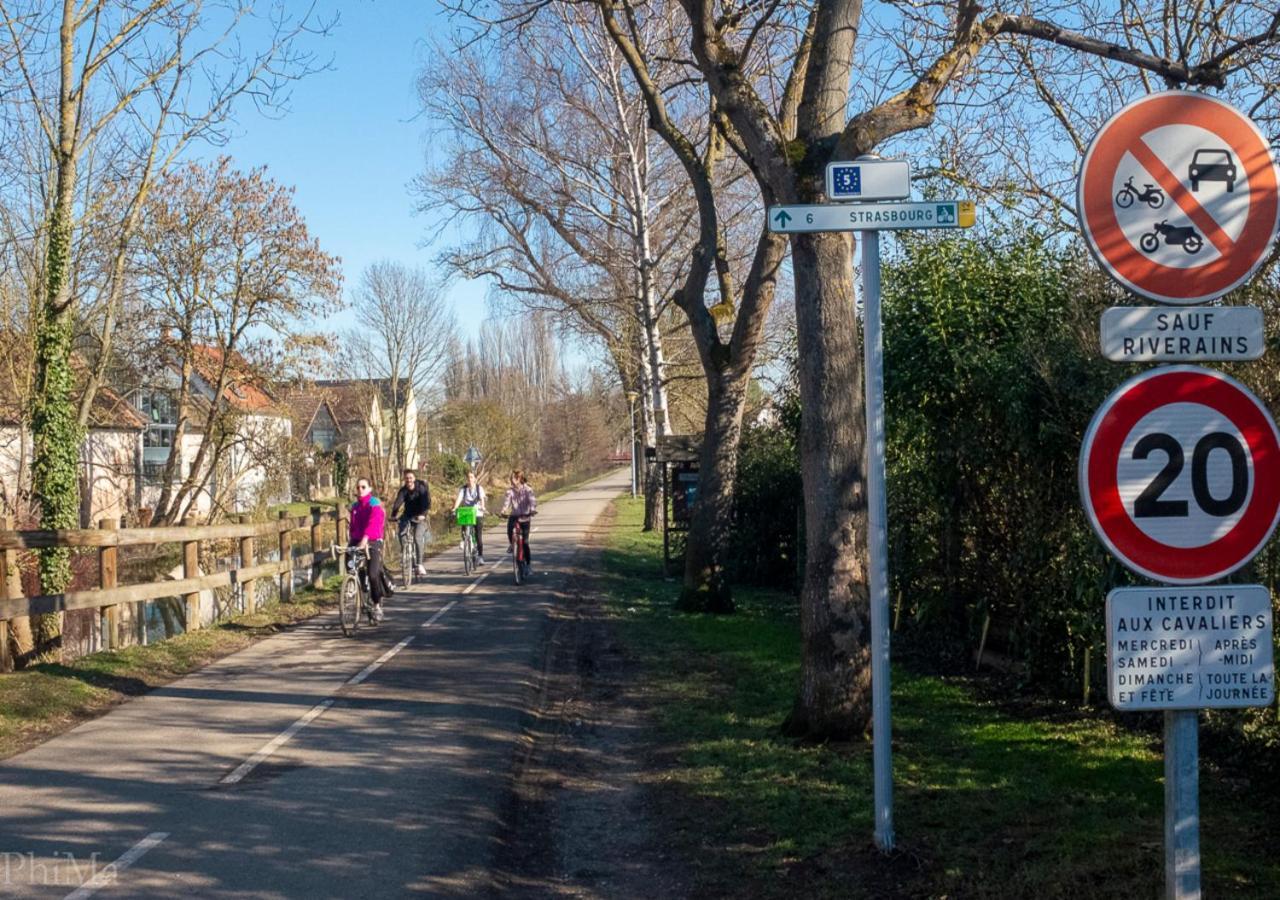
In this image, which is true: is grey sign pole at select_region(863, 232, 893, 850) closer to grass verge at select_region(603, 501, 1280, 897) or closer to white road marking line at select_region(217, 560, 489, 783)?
grass verge at select_region(603, 501, 1280, 897)

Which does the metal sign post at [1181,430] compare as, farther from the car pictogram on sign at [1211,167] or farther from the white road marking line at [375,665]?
the white road marking line at [375,665]

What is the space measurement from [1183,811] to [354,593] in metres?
12.9

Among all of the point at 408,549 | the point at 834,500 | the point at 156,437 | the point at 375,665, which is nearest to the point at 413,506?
the point at 408,549

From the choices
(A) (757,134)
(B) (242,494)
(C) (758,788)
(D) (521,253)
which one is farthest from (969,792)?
(B) (242,494)

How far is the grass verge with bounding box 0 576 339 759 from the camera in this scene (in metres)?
9.85

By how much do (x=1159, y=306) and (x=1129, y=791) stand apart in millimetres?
3863

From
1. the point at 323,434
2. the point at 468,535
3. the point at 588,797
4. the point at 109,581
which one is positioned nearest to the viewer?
the point at 588,797

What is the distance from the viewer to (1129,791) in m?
6.65

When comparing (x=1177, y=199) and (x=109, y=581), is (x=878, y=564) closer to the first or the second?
(x=1177, y=199)

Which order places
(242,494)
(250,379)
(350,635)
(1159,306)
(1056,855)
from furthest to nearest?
(242,494) < (250,379) < (350,635) < (1056,855) < (1159,306)

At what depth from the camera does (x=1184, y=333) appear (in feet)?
12.3

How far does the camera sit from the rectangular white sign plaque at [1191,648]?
12.0ft

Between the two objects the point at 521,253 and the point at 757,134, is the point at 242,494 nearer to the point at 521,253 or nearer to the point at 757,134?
the point at 521,253

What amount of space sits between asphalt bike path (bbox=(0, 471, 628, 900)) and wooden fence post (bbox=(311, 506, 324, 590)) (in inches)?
276
